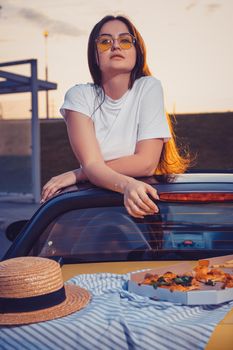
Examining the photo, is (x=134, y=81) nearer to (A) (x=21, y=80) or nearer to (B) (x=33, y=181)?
(A) (x=21, y=80)

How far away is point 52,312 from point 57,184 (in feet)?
3.83

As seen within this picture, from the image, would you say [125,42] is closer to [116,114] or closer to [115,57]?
[115,57]

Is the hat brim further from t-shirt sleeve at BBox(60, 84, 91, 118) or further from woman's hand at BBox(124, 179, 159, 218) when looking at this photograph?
t-shirt sleeve at BBox(60, 84, 91, 118)

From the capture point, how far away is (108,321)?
2068mm

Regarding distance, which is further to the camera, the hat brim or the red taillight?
the red taillight

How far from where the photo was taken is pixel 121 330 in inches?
79.3

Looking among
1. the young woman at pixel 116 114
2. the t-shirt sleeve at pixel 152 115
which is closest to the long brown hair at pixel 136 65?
the young woman at pixel 116 114

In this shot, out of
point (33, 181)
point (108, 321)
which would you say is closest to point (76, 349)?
point (108, 321)

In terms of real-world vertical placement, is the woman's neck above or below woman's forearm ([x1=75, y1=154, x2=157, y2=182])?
above

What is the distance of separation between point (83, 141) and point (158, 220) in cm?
53

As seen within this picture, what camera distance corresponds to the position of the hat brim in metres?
2.13

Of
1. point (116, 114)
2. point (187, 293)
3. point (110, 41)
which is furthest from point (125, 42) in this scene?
point (187, 293)

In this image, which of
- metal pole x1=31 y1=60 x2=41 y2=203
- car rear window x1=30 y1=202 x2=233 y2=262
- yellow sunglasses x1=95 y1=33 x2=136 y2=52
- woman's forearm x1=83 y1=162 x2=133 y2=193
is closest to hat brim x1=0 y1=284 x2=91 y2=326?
woman's forearm x1=83 y1=162 x2=133 y2=193

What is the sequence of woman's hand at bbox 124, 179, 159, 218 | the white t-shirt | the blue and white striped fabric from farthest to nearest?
the white t-shirt, woman's hand at bbox 124, 179, 159, 218, the blue and white striped fabric
